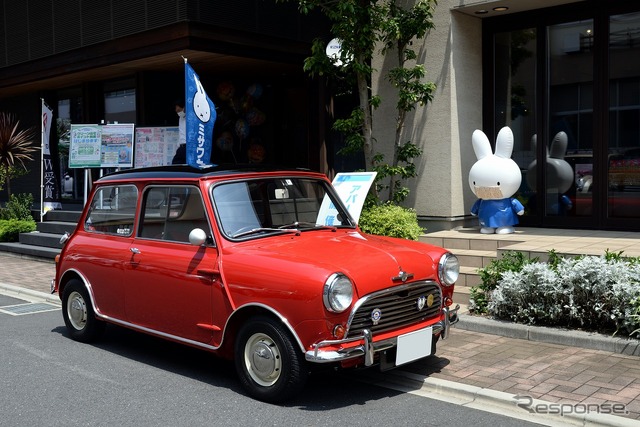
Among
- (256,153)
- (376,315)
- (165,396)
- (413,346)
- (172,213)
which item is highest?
(256,153)

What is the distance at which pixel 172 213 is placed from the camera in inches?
222

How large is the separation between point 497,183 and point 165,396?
5.49 meters

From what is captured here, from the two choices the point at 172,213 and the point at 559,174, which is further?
the point at 559,174

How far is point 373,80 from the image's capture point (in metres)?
10.4

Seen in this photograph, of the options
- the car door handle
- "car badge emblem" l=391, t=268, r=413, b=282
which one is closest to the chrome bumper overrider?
"car badge emblem" l=391, t=268, r=413, b=282

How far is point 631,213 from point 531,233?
140 cm

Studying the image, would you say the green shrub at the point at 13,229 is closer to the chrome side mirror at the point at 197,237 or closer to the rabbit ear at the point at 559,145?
the chrome side mirror at the point at 197,237

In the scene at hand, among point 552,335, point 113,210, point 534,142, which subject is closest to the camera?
point 552,335

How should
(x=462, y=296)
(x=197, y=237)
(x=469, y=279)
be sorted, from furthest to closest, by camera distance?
1. (x=469, y=279)
2. (x=462, y=296)
3. (x=197, y=237)

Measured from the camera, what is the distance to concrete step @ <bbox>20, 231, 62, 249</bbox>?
1296 cm

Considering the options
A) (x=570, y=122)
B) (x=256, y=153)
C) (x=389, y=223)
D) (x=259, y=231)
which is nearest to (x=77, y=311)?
(x=259, y=231)

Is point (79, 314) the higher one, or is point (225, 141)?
point (225, 141)

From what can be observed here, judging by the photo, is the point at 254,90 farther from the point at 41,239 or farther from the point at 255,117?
the point at 41,239

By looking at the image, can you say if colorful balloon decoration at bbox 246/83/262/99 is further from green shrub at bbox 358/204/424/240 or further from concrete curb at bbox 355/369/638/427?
concrete curb at bbox 355/369/638/427
